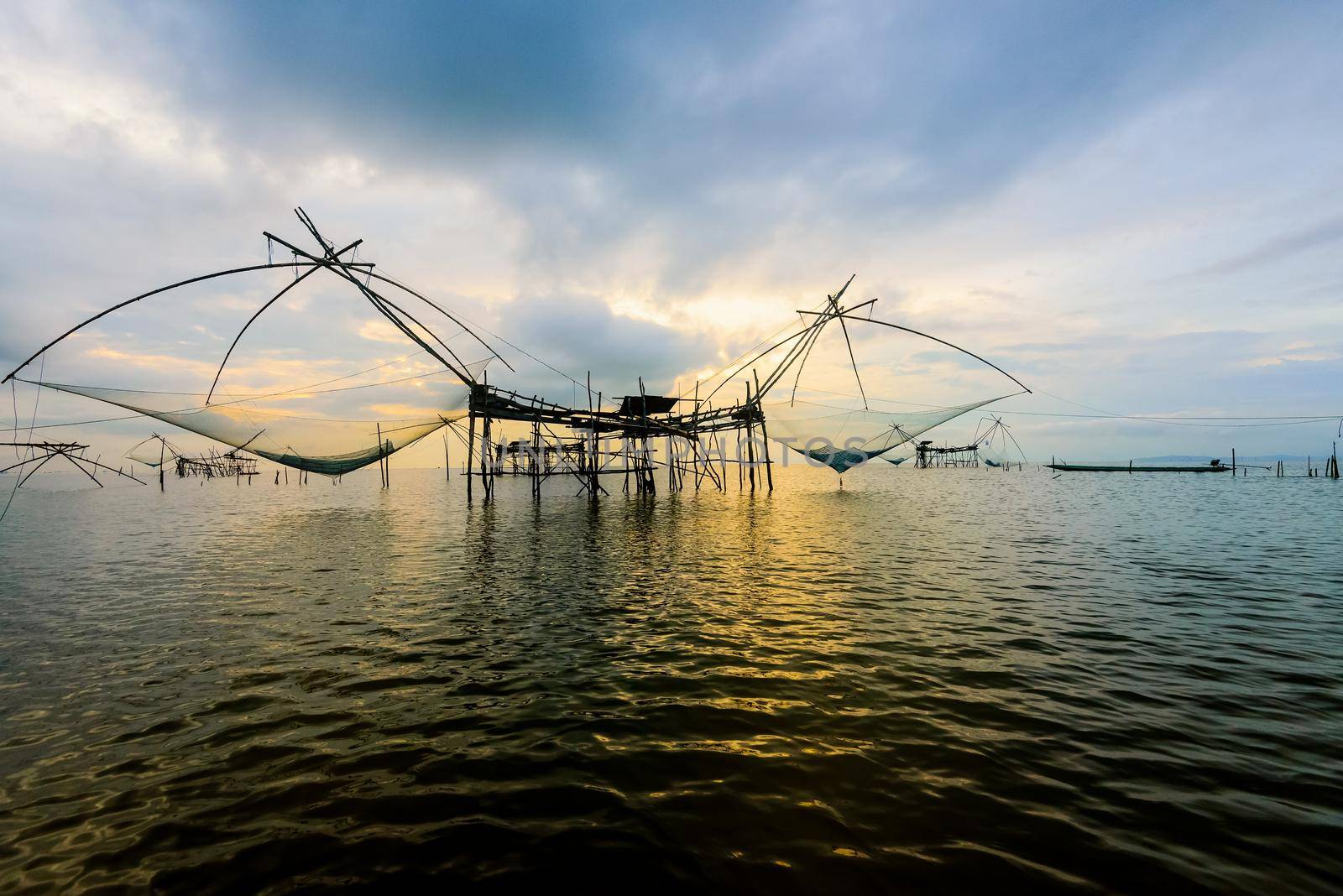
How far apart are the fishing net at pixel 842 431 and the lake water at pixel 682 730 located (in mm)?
21760

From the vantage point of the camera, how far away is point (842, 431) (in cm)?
3484

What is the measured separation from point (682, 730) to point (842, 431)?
32274 mm

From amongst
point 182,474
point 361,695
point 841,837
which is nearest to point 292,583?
point 361,695

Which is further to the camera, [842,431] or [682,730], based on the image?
[842,431]

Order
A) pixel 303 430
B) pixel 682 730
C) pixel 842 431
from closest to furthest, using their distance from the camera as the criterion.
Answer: pixel 682 730 → pixel 303 430 → pixel 842 431

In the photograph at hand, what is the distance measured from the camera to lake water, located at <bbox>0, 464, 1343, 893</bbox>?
3.15m

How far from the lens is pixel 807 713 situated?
16.6 ft

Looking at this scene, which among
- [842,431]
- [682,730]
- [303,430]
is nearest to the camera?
[682,730]

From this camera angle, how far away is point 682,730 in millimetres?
4781

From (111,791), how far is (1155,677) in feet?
31.2

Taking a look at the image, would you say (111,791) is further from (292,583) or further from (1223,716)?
(1223,716)

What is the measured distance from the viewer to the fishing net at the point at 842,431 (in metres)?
32.9

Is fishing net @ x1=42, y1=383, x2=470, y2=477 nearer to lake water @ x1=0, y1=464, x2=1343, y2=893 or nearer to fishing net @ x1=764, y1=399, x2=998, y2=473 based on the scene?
lake water @ x1=0, y1=464, x2=1343, y2=893

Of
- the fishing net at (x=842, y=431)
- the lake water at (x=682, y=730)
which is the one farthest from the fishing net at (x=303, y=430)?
the fishing net at (x=842, y=431)
